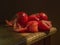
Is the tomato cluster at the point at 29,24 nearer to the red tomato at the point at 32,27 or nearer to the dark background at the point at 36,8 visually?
the red tomato at the point at 32,27

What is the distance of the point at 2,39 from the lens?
2.15 ft

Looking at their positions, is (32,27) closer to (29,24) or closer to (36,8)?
(29,24)

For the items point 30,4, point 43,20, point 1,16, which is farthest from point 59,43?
point 43,20

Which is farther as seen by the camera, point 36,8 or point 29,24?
point 36,8

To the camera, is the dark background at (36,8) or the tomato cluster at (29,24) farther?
the dark background at (36,8)

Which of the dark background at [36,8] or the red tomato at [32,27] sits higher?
the dark background at [36,8]

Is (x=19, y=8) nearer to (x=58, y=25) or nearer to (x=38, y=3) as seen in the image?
(x=38, y=3)

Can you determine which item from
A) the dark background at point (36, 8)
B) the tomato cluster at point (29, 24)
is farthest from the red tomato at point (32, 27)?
the dark background at point (36, 8)

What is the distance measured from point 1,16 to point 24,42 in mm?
1170

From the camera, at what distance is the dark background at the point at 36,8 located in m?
1.57

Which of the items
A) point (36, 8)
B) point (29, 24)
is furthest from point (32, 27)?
point (36, 8)

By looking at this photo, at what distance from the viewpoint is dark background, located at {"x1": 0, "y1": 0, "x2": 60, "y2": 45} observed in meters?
1.57

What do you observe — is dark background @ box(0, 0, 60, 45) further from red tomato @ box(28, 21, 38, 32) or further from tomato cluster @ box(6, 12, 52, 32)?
red tomato @ box(28, 21, 38, 32)

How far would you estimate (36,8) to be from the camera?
1635 mm
